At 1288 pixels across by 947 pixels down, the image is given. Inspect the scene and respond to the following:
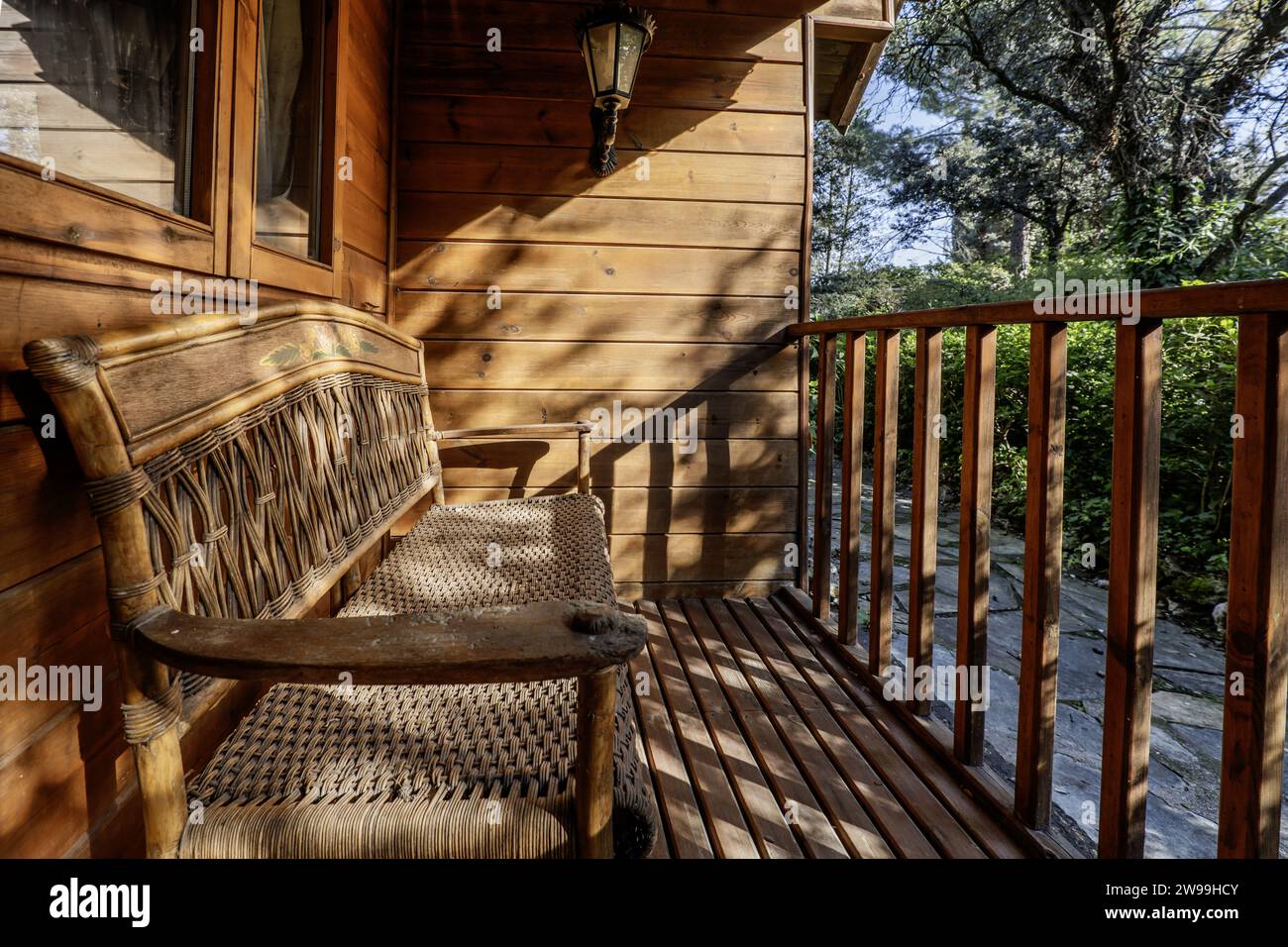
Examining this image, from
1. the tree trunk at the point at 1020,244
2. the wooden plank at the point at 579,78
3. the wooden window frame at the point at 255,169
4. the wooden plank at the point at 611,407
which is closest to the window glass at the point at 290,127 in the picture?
the wooden window frame at the point at 255,169

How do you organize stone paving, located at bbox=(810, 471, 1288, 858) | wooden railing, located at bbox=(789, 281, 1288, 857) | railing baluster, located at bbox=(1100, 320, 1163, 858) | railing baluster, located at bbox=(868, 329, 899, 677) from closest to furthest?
wooden railing, located at bbox=(789, 281, 1288, 857)
railing baluster, located at bbox=(1100, 320, 1163, 858)
stone paving, located at bbox=(810, 471, 1288, 858)
railing baluster, located at bbox=(868, 329, 899, 677)

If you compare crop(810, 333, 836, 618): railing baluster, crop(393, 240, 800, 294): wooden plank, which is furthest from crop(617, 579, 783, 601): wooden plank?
crop(393, 240, 800, 294): wooden plank

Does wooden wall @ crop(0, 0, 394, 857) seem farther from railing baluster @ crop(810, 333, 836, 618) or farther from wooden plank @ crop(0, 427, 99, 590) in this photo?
railing baluster @ crop(810, 333, 836, 618)

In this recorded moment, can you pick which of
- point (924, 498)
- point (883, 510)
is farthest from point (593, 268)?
point (924, 498)

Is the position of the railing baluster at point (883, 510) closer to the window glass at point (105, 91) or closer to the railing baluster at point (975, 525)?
the railing baluster at point (975, 525)

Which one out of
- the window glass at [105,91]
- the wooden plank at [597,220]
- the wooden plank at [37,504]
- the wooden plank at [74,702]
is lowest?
the wooden plank at [74,702]

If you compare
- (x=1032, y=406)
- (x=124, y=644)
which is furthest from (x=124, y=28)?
(x=1032, y=406)

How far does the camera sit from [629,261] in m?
2.69

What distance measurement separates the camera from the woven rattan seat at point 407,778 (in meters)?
0.78

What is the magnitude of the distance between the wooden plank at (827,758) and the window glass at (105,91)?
1634 mm

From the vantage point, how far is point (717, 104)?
2682mm

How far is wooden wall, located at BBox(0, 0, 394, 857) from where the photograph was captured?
2.53ft

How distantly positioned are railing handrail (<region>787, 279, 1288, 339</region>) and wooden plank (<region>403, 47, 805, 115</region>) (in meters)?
1.34
